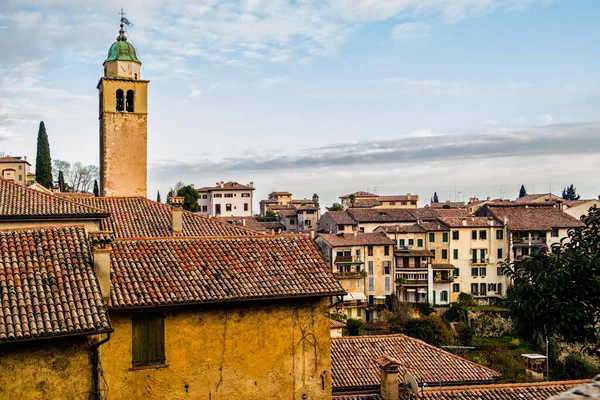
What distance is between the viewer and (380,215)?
69.5 metres

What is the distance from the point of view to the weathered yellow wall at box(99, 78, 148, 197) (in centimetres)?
3084

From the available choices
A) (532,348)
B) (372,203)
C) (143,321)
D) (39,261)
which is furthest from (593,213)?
(372,203)

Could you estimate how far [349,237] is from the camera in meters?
60.6

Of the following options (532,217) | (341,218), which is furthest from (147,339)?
(532,217)

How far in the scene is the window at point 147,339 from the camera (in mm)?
12172

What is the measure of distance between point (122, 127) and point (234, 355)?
21263mm

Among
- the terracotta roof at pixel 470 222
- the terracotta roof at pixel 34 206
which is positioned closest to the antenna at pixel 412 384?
the terracotta roof at pixel 34 206

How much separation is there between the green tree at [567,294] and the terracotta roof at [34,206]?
45.7 feet

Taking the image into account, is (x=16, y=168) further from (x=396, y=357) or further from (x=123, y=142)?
(x=396, y=357)

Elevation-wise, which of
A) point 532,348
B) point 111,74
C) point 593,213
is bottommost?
point 532,348

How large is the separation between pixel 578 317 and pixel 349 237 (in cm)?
4953

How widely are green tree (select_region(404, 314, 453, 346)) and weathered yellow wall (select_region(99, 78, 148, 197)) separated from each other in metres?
26.9

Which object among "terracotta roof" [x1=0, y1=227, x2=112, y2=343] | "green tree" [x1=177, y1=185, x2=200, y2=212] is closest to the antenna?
"terracotta roof" [x1=0, y1=227, x2=112, y2=343]

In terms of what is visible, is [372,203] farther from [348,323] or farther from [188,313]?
[188,313]
